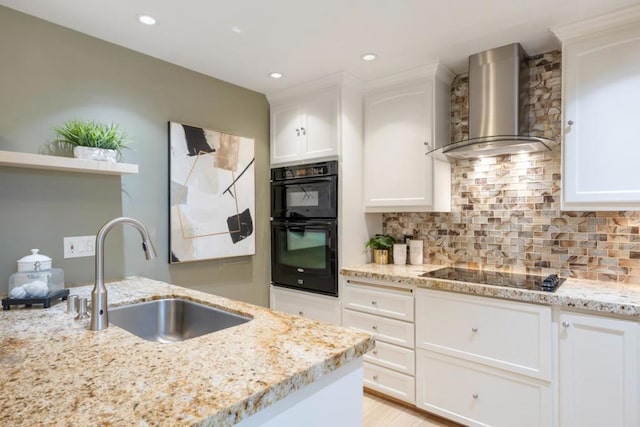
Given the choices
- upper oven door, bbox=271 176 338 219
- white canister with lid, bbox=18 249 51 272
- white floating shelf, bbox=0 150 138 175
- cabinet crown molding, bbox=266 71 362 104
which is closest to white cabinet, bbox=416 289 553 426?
upper oven door, bbox=271 176 338 219

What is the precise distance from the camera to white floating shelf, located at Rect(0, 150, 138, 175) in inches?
66.2

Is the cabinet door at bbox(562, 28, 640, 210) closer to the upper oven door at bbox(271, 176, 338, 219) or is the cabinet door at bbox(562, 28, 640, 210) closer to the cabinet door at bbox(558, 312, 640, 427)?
the cabinet door at bbox(558, 312, 640, 427)

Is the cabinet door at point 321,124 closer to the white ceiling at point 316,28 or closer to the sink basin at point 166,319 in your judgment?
the white ceiling at point 316,28

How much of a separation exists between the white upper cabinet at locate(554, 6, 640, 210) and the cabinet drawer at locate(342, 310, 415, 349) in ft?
3.94

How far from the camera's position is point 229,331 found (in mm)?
1183

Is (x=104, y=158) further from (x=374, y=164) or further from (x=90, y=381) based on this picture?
(x=374, y=164)

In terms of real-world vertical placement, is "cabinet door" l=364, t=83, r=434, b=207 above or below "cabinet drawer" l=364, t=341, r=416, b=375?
above

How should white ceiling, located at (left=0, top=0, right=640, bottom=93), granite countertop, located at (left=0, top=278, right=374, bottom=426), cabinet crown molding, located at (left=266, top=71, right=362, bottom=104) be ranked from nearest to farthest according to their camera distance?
granite countertop, located at (left=0, top=278, right=374, bottom=426)
white ceiling, located at (left=0, top=0, right=640, bottom=93)
cabinet crown molding, located at (left=266, top=71, right=362, bottom=104)

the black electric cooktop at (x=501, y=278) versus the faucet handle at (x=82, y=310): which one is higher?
the faucet handle at (x=82, y=310)

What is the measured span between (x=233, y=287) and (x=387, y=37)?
6.85 feet

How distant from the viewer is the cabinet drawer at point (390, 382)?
2326 mm

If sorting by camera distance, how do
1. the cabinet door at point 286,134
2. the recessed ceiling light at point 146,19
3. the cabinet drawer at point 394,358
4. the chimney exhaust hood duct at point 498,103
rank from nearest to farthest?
the recessed ceiling light at point 146,19
the chimney exhaust hood duct at point 498,103
the cabinet drawer at point 394,358
the cabinet door at point 286,134

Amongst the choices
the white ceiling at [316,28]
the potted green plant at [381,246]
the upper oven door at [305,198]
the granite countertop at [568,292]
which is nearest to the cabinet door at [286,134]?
the upper oven door at [305,198]

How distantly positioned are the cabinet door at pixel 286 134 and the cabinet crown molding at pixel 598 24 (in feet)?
5.84
